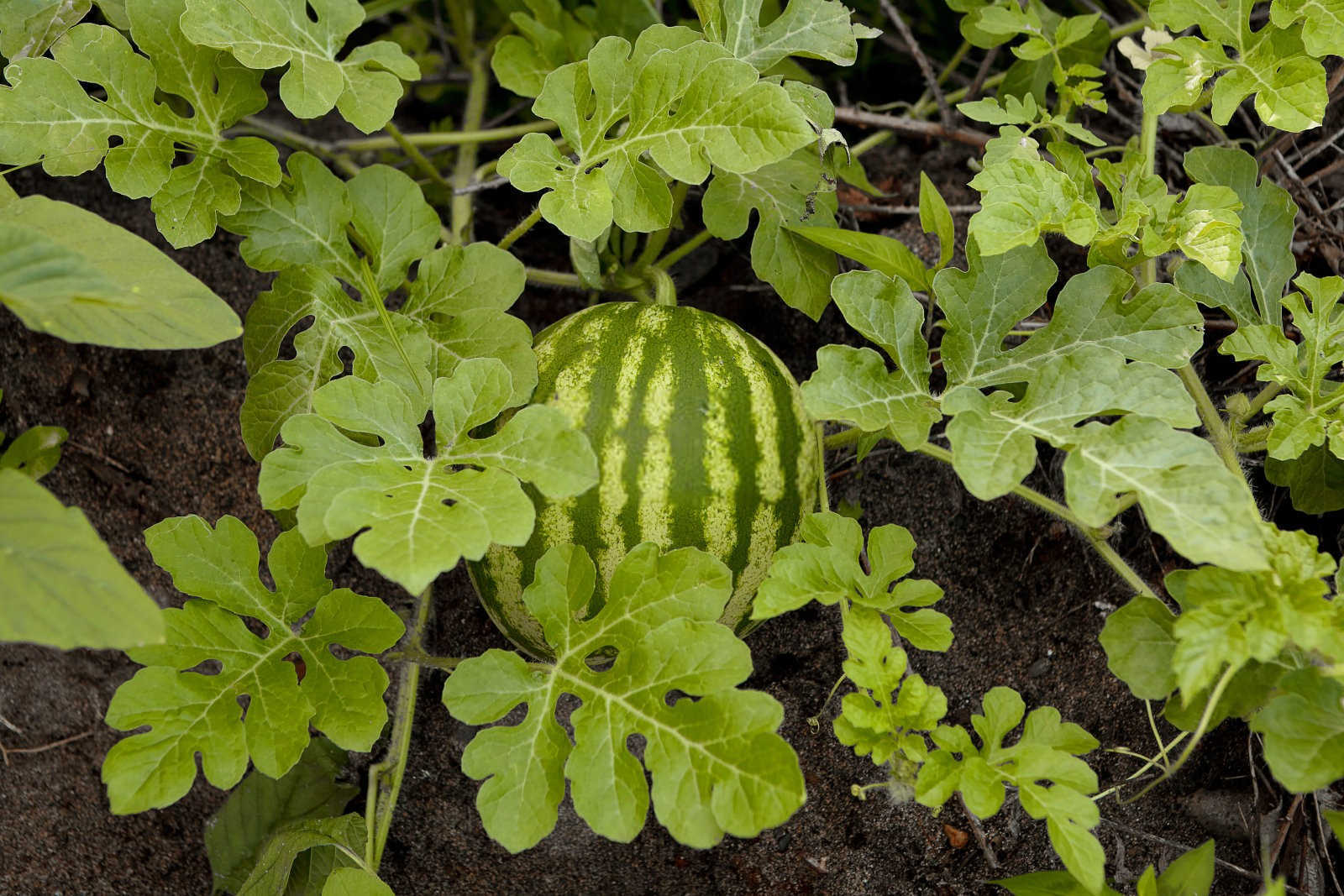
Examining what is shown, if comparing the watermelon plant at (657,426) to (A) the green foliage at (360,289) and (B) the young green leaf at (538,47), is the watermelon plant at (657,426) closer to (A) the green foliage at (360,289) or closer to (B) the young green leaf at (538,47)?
(A) the green foliage at (360,289)

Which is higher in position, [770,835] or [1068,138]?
[1068,138]

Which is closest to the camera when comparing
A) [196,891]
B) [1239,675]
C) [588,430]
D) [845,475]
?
[1239,675]

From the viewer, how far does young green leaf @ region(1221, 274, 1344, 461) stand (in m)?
1.95

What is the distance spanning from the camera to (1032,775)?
5.73 feet

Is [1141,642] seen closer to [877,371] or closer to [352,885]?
[877,371]

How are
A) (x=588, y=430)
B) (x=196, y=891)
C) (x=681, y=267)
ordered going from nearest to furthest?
1. (x=588, y=430)
2. (x=196, y=891)
3. (x=681, y=267)

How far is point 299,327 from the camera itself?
270 centimetres

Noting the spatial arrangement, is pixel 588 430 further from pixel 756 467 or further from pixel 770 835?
pixel 770 835

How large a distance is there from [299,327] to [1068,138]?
2041 mm

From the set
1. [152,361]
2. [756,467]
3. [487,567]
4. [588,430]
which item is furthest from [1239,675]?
[152,361]

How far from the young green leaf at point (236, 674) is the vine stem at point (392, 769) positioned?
237 mm

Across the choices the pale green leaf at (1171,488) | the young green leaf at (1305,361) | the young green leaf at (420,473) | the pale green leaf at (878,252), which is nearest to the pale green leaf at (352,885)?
the young green leaf at (420,473)

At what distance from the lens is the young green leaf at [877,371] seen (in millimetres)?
1893

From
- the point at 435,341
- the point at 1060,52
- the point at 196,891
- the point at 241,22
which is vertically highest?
the point at 241,22
